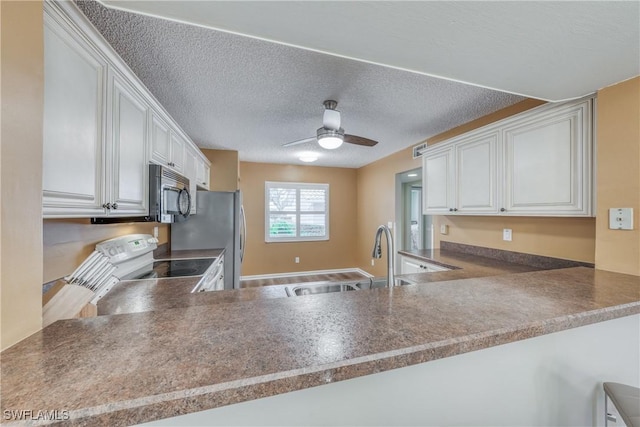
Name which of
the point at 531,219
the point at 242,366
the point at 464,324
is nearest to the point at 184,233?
the point at 242,366

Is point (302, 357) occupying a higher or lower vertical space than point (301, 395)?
higher

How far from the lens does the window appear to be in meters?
5.05

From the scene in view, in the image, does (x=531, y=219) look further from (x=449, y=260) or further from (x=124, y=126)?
(x=124, y=126)

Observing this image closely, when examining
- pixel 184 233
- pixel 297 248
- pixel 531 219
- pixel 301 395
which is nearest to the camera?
pixel 301 395

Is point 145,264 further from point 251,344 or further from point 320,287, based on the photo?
point 251,344

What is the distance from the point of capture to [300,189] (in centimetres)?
522

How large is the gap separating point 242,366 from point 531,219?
2.68m

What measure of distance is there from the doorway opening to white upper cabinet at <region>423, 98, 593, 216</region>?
141 cm

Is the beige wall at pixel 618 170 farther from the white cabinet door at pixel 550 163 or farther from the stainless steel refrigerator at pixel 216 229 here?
the stainless steel refrigerator at pixel 216 229

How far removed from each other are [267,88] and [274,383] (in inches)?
81.9

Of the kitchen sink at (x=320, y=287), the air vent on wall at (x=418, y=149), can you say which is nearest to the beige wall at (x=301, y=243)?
the air vent on wall at (x=418, y=149)

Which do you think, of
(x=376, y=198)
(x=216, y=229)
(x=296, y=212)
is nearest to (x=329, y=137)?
(x=216, y=229)

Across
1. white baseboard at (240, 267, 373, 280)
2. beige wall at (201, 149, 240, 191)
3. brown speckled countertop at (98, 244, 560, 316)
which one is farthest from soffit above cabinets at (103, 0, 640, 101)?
white baseboard at (240, 267, 373, 280)

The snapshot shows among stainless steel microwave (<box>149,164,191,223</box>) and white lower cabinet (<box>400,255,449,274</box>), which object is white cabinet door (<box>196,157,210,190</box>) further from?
white lower cabinet (<box>400,255,449,274</box>)
